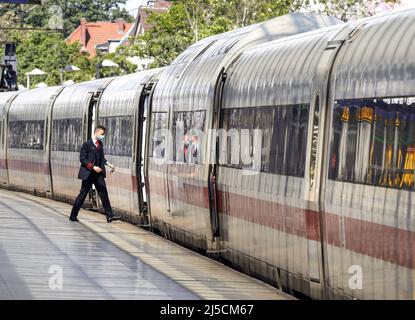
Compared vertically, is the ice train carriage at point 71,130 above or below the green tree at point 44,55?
below

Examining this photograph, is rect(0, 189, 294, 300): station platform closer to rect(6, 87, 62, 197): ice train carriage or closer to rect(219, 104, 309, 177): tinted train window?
rect(219, 104, 309, 177): tinted train window

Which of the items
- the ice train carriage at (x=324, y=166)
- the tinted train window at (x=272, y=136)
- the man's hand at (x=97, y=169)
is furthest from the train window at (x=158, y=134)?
the tinted train window at (x=272, y=136)

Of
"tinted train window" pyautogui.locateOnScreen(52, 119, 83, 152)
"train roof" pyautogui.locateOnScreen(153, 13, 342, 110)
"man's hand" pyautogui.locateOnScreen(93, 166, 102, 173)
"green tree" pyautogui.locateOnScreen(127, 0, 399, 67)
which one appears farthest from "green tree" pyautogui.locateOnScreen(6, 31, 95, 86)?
"train roof" pyautogui.locateOnScreen(153, 13, 342, 110)

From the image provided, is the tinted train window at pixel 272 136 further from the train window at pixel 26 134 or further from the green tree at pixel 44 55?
the green tree at pixel 44 55

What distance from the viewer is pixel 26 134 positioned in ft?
123

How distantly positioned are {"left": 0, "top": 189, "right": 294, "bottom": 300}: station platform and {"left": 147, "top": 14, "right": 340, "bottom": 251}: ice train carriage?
0.42m

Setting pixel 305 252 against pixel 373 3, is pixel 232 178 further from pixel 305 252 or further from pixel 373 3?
pixel 373 3

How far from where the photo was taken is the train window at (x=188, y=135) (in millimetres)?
18109

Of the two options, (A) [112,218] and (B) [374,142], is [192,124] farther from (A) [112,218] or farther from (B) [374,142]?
(B) [374,142]

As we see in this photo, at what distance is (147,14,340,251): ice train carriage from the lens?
17562mm

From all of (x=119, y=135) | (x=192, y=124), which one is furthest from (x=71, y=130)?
(x=192, y=124)

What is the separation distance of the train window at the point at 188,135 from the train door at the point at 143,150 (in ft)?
10.2

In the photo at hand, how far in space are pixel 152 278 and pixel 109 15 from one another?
154107mm

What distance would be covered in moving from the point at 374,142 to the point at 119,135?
15.2 m
